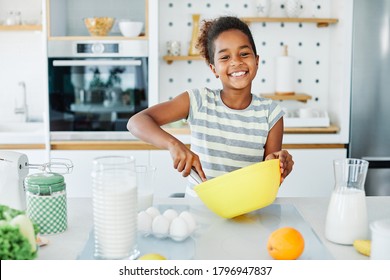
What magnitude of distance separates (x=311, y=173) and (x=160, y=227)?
1.90 meters

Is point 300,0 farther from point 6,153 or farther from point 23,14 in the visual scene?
point 6,153

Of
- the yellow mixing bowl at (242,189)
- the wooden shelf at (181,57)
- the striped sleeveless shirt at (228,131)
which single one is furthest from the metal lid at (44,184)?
the wooden shelf at (181,57)

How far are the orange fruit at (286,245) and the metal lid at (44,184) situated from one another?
0.50 metres

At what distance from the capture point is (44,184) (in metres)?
1.21

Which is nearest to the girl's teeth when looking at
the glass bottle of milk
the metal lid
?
the glass bottle of milk

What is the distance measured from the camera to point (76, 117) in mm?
2967

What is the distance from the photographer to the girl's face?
161 cm

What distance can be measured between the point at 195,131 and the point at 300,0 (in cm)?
179

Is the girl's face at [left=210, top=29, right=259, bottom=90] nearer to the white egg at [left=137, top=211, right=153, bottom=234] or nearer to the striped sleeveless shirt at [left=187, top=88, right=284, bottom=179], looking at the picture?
the striped sleeveless shirt at [left=187, top=88, right=284, bottom=179]

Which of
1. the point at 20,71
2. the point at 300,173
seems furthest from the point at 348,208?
the point at 20,71

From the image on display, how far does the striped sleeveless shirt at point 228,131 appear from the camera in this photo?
5.61ft

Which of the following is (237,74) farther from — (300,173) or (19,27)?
(19,27)
